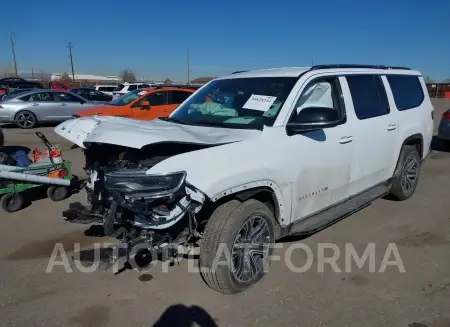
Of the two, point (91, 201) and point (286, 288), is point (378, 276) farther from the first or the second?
point (91, 201)

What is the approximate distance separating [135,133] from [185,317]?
151 cm

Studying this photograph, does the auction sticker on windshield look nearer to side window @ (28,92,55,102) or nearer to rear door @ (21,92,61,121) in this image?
rear door @ (21,92,61,121)

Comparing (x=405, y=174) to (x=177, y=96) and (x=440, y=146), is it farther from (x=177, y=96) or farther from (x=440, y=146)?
(x=177, y=96)

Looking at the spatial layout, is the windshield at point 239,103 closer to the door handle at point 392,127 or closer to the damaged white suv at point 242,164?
the damaged white suv at point 242,164

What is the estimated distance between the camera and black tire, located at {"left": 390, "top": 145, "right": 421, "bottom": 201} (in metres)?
5.42

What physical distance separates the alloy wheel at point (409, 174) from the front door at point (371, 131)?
50 cm

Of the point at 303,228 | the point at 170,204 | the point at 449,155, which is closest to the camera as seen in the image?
the point at 170,204

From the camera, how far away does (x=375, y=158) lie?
4.77 meters

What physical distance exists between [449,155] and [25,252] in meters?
9.73

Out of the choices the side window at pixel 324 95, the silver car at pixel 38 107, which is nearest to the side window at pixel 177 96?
the silver car at pixel 38 107

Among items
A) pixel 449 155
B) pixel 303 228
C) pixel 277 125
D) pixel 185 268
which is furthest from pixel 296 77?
pixel 449 155


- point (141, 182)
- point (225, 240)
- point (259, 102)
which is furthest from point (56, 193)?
point (225, 240)

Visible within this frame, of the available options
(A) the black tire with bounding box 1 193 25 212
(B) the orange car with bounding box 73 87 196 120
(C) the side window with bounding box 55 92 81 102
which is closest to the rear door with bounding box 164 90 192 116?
(B) the orange car with bounding box 73 87 196 120

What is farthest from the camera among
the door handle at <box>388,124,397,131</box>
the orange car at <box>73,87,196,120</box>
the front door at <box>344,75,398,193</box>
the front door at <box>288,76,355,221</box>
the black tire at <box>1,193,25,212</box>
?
the orange car at <box>73,87,196,120</box>
